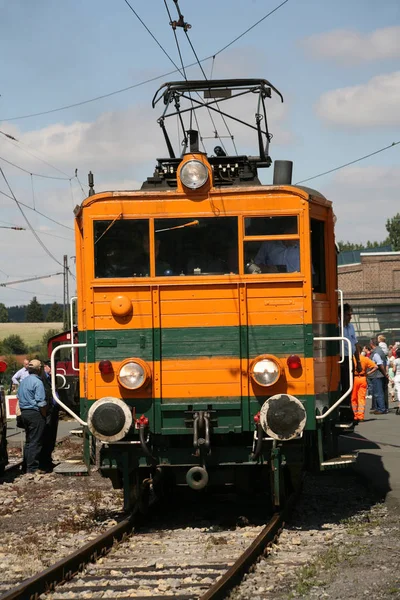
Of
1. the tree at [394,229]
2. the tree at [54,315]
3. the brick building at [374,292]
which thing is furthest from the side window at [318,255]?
the tree at [54,315]

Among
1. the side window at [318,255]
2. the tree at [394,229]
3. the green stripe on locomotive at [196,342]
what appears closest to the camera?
the green stripe on locomotive at [196,342]

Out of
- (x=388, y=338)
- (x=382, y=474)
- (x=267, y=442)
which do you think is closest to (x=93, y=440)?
(x=267, y=442)

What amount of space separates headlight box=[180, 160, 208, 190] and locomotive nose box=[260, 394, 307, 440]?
228 cm

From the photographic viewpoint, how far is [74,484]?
45.3 feet

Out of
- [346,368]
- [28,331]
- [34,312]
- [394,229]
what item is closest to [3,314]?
[34,312]

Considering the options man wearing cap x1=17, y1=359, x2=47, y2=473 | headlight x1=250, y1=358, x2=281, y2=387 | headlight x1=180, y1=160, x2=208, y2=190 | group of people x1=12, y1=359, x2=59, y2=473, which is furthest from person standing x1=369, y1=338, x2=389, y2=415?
headlight x1=180, y1=160, x2=208, y2=190

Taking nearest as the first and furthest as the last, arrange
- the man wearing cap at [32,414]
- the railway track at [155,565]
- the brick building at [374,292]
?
the railway track at [155,565]
the man wearing cap at [32,414]
the brick building at [374,292]

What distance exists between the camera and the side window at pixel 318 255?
1024cm

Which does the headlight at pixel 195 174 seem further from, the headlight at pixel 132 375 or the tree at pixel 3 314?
the tree at pixel 3 314

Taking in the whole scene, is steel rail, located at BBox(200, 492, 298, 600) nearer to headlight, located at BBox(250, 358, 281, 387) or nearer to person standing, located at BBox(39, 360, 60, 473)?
headlight, located at BBox(250, 358, 281, 387)

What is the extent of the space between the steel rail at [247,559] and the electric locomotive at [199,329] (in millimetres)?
266

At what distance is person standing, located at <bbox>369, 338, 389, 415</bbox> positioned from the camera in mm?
24109

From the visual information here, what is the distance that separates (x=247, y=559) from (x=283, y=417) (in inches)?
69.5

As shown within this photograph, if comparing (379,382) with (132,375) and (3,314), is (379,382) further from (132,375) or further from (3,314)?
(3,314)
